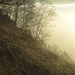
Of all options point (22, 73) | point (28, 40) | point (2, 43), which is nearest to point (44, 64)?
point (22, 73)

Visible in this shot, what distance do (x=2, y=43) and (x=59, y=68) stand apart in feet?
22.4

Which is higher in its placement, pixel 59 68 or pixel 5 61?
pixel 5 61

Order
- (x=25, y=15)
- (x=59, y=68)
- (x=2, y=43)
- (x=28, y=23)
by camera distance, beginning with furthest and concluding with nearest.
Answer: (x=28, y=23) < (x=25, y=15) < (x=59, y=68) < (x=2, y=43)

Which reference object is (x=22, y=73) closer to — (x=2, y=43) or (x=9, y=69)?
(x=9, y=69)

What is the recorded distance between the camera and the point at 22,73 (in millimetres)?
15289

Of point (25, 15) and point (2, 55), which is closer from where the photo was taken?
point (2, 55)

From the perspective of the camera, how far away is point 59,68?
19328mm

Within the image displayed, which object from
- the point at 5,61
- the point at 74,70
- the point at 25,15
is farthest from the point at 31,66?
the point at 25,15

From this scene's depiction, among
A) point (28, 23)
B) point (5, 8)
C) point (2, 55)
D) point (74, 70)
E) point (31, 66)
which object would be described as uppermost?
point (5, 8)

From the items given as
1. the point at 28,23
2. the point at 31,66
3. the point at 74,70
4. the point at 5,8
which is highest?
the point at 5,8

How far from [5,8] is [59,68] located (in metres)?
15.5

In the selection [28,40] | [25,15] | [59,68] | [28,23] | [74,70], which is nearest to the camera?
[59,68]

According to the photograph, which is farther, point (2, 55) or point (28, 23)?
point (28, 23)

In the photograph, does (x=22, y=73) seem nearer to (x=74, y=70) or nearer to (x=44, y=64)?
(x=44, y=64)
